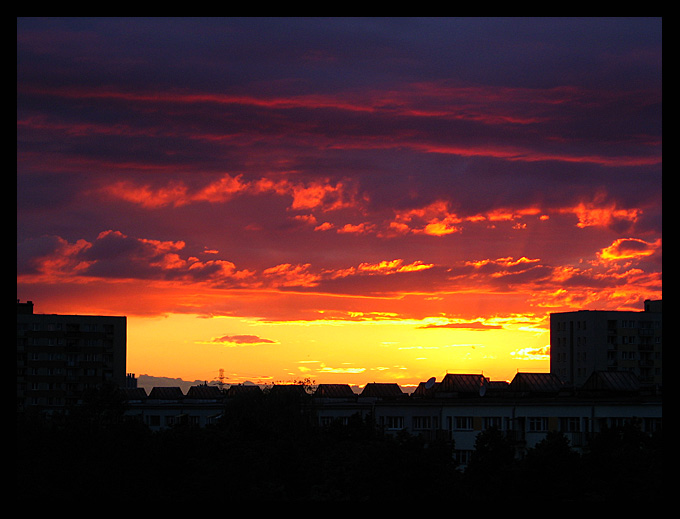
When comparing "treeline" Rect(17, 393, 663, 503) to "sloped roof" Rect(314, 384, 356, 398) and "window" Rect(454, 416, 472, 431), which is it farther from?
"sloped roof" Rect(314, 384, 356, 398)

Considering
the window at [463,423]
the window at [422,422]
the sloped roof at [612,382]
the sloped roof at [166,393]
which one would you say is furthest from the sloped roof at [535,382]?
the sloped roof at [166,393]

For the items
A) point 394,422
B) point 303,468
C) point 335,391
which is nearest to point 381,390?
point 335,391

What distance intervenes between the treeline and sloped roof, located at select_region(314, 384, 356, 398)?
84.7 feet

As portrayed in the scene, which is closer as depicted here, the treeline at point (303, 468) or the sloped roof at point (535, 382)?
the treeline at point (303, 468)

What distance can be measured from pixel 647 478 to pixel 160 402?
120ft

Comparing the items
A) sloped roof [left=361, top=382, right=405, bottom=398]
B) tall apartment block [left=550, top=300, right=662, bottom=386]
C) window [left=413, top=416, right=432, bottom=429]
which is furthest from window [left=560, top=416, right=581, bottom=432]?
tall apartment block [left=550, top=300, right=662, bottom=386]

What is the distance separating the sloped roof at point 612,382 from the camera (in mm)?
36719

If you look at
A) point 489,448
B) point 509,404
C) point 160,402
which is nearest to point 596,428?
point 509,404

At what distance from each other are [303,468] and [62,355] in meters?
48.6

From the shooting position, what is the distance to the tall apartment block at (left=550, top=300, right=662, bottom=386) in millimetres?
67625

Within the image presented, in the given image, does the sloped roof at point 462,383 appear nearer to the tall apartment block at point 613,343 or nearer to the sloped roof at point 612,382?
the sloped roof at point 612,382

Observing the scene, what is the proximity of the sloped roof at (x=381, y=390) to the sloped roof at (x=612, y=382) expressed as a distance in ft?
53.3
